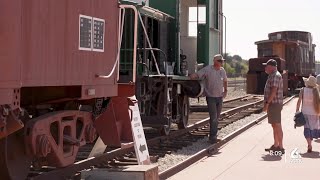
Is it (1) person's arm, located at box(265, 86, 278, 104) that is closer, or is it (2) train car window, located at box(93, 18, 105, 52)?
(2) train car window, located at box(93, 18, 105, 52)

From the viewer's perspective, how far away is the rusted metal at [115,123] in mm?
6391

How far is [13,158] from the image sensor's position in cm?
544

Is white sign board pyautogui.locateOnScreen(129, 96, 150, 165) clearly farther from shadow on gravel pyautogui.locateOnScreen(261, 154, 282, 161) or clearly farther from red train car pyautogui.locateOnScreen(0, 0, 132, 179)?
shadow on gravel pyautogui.locateOnScreen(261, 154, 282, 161)

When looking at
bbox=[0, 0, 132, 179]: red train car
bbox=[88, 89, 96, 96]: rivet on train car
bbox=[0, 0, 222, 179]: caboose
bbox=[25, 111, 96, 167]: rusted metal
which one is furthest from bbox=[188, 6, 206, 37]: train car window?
bbox=[88, 89, 96, 96]: rivet on train car

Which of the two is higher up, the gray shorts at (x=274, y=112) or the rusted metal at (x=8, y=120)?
the rusted metal at (x=8, y=120)

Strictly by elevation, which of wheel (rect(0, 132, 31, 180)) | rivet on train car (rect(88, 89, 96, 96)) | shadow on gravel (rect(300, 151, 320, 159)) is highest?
rivet on train car (rect(88, 89, 96, 96))

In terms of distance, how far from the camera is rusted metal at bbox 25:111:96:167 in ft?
16.4

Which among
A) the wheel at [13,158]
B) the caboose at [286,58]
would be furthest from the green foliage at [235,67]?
the wheel at [13,158]

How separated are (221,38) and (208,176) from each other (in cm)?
743

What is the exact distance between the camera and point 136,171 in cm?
580

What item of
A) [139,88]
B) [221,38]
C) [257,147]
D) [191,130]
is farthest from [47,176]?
[221,38]

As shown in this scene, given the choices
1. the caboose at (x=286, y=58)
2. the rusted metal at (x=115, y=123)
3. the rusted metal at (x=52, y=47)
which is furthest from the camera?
the caboose at (x=286, y=58)

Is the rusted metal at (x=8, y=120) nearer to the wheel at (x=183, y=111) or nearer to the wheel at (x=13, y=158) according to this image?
the wheel at (x=13, y=158)

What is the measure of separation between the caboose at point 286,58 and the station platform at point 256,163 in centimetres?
2004
